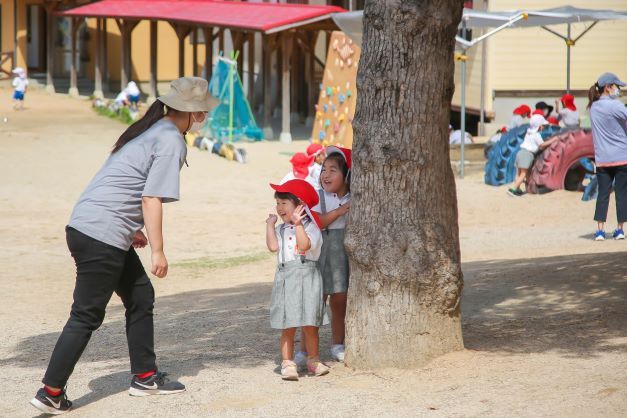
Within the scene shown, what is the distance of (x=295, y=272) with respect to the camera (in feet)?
Answer: 19.1

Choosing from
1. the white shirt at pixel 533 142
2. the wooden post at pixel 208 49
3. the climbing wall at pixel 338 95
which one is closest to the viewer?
the white shirt at pixel 533 142

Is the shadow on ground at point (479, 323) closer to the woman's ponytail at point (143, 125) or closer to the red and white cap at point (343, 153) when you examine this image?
the red and white cap at point (343, 153)

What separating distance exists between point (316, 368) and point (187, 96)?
Answer: 1550 mm

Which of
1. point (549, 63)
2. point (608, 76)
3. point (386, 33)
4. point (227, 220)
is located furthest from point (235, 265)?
point (549, 63)

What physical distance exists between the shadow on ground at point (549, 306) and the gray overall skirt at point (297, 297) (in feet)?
3.37

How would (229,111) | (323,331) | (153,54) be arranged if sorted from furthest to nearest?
(153,54) < (229,111) < (323,331)

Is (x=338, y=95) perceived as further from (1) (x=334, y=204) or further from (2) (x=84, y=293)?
(2) (x=84, y=293)

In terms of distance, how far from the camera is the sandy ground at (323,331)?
5.37 m

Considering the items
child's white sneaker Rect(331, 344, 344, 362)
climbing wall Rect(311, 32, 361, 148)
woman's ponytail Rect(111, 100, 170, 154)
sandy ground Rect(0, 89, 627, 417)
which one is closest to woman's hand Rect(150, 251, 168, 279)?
woman's ponytail Rect(111, 100, 170, 154)

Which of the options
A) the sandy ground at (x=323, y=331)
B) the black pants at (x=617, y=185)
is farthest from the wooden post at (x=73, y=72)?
the black pants at (x=617, y=185)

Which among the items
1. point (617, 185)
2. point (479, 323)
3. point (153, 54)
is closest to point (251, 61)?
point (153, 54)

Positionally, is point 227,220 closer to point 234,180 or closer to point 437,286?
point 234,180

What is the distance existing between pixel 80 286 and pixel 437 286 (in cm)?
181

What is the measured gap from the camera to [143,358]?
5695mm
